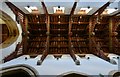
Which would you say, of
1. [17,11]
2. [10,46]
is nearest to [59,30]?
[17,11]

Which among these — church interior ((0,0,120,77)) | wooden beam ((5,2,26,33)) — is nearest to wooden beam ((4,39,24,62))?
church interior ((0,0,120,77))

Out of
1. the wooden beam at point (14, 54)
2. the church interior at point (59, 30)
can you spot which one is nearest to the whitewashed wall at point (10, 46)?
the church interior at point (59, 30)

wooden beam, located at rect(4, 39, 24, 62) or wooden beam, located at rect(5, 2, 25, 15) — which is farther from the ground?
wooden beam, located at rect(5, 2, 25, 15)

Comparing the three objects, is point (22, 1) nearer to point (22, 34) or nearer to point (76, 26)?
point (22, 34)

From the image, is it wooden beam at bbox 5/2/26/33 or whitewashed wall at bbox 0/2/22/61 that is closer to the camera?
wooden beam at bbox 5/2/26/33

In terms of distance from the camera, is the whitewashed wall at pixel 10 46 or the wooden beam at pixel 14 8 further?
the whitewashed wall at pixel 10 46

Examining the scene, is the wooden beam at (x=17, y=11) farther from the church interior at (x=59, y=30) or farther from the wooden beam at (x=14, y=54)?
the wooden beam at (x=14, y=54)

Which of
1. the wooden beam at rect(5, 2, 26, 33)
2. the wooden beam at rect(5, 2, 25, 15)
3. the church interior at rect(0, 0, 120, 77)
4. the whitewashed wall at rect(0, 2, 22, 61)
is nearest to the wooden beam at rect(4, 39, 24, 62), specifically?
the church interior at rect(0, 0, 120, 77)

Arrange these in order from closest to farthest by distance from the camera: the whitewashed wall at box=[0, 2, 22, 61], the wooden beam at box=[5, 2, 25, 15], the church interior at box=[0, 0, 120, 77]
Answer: the wooden beam at box=[5, 2, 25, 15] → the whitewashed wall at box=[0, 2, 22, 61] → the church interior at box=[0, 0, 120, 77]

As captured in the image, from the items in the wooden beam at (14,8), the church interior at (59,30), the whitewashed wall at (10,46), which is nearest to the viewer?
the wooden beam at (14,8)

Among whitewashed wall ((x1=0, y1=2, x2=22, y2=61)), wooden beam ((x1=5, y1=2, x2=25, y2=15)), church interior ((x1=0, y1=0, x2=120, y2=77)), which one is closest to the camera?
wooden beam ((x1=5, y1=2, x2=25, y2=15))

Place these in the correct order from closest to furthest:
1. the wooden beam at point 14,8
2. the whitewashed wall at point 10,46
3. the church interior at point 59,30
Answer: the wooden beam at point 14,8 < the whitewashed wall at point 10,46 < the church interior at point 59,30

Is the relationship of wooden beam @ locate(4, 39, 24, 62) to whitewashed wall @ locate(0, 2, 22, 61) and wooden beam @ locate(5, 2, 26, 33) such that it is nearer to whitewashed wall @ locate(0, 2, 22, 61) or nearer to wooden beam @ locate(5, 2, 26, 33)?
whitewashed wall @ locate(0, 2, 22, 61)

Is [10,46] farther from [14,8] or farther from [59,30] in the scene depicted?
[59,30]
